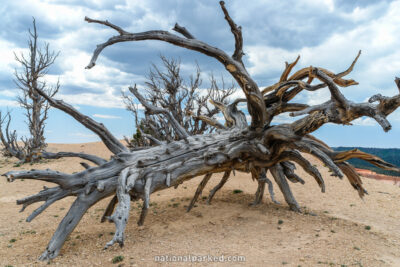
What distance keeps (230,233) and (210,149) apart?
4.75ft

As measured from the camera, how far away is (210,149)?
16.4 feet

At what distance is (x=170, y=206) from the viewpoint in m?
6.54

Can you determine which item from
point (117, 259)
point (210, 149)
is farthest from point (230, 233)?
point (117, 259)

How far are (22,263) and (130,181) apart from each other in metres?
1.75

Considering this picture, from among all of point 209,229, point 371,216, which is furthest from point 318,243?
point 371,216

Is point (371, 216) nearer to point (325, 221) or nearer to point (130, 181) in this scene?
point (325, 221)

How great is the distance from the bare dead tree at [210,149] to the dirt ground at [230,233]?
0.50 m

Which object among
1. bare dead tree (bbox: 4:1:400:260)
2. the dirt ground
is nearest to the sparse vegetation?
the dirt ground

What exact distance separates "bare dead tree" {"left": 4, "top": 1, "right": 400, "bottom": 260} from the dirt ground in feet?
1.65

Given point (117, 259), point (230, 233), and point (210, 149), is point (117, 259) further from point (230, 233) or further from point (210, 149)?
point (210, 149)

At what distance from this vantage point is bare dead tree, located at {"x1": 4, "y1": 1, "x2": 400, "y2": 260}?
4.13m

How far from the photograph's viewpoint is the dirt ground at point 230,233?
3.82 metres

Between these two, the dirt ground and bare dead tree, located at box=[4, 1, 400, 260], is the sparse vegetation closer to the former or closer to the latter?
the dirt ground

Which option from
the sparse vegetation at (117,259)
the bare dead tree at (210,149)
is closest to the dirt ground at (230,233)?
the sparse vegetation at (117,259)
